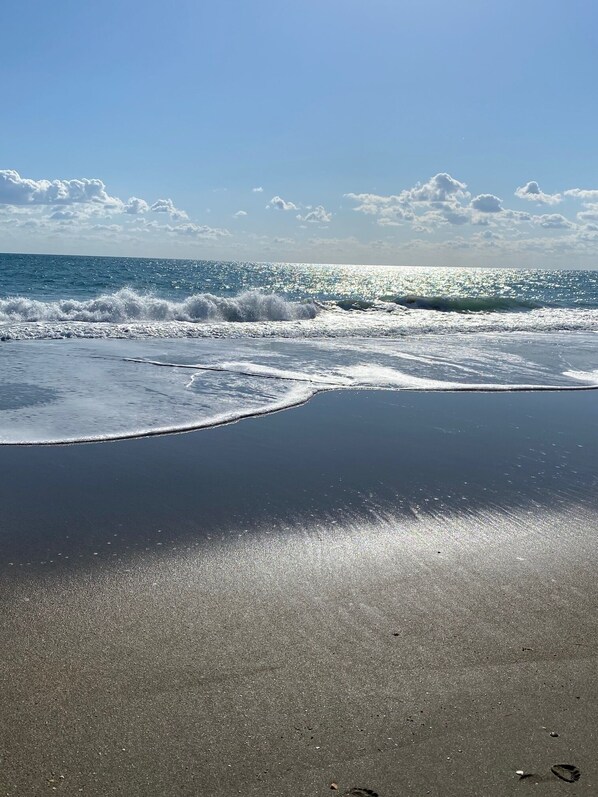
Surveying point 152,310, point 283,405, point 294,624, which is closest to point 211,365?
point 283,405

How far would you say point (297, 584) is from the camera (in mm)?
4797

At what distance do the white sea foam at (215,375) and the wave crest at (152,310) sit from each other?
959cm

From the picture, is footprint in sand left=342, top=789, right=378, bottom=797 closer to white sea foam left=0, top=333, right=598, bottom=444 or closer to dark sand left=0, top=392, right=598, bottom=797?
dark sand left=0, top=392, right=598, bottom=797

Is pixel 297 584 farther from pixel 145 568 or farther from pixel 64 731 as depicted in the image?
pixel 64 731

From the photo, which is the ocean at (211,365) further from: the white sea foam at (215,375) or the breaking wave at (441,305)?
the breaking wave at (441,305)

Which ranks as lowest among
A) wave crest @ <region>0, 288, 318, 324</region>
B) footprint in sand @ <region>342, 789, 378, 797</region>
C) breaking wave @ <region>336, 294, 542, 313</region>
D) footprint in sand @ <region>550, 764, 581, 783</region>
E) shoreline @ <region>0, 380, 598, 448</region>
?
footprint in sand @ <region>342, 789, 378, 797</region>

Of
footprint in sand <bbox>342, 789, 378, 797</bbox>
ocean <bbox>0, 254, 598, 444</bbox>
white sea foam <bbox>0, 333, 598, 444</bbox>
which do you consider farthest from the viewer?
ocean <bbox>0, 254, 598, 444</bbox>

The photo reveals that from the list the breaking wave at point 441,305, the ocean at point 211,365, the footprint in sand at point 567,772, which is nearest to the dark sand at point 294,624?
the footprint in sand at point 567,772

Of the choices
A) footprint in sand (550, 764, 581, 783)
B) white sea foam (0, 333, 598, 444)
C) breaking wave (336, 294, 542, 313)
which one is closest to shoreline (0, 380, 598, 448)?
white sea foam (0, 333, 598, 444)

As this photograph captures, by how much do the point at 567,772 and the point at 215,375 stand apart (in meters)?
11.1

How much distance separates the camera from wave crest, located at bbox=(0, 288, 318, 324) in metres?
27.9

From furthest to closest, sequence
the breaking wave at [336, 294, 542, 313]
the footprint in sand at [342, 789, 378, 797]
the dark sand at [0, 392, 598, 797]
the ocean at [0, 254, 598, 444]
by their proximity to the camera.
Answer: the breaking wave at [336, 294, 542, 313], the ocean at [0, 254, 598, 444], the dark sand at [0, 392, 598, 797], the footprint in sand at [342, 789, 378, 797]

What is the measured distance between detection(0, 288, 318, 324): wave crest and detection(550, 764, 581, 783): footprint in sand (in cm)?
2595

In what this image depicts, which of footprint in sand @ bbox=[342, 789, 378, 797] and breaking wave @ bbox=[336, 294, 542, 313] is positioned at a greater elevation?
breaking wave @ bbox=[336, 294, 542, 313]
